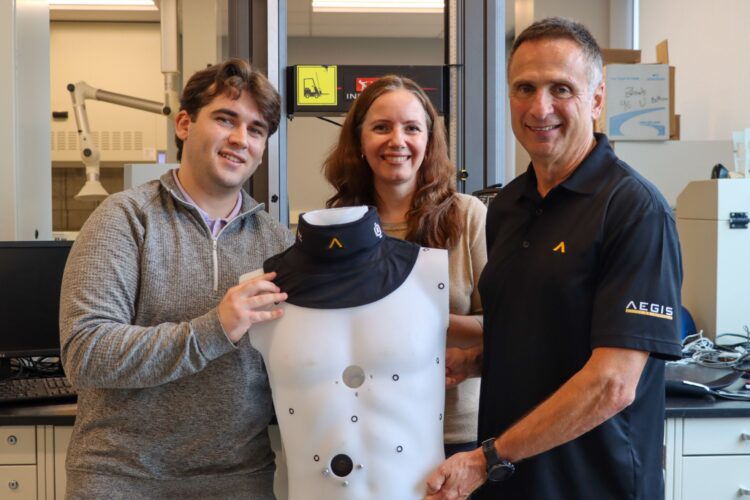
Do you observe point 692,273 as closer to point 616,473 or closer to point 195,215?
point 616,473

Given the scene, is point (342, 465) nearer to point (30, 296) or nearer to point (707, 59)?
point (30, 296)

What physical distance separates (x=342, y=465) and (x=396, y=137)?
725mm

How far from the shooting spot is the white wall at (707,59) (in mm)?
4621

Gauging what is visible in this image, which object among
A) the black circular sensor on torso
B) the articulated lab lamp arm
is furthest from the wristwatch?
the articulated lab lamp arm

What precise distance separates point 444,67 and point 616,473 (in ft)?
4.87

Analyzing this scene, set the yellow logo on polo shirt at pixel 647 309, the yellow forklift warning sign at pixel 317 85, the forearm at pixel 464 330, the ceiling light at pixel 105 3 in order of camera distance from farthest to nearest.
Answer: the ceiling light at pixel 105 3 < the yellow forklift warning sign at pixel 317 85 < the forearm at pixel 464 330 < the yellow logo on polo shirt at pixel 647 309

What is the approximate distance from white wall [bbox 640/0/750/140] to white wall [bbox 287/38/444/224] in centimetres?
288

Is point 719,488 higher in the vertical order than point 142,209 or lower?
lower

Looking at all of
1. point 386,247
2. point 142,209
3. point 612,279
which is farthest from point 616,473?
point 142,209

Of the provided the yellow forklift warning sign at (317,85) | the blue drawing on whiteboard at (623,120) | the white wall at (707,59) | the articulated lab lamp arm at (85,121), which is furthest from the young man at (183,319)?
the white wall at (707,59)

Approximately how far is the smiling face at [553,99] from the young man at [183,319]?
1.72 ft

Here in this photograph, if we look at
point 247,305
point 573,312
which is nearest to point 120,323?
point 247,305

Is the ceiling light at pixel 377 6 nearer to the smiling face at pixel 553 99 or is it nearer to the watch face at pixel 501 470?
the smiling face at pixel 553 99

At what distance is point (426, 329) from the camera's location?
4.61 ft
